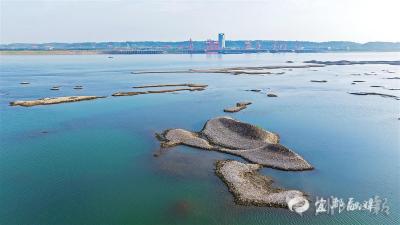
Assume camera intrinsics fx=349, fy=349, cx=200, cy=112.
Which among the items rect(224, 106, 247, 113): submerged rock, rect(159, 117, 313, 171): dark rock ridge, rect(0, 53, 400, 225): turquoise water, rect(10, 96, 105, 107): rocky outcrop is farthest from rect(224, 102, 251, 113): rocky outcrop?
rect(10, 96, 105, 107): rocky outcrop

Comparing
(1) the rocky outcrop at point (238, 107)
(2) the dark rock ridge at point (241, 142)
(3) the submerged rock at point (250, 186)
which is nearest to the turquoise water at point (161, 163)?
(3) the submerged rock at point (250, 186)

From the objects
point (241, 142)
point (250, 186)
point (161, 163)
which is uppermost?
point (241, 142)

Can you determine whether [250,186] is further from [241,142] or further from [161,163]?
[241,142]

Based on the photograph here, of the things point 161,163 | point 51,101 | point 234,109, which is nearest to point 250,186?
point 161,163

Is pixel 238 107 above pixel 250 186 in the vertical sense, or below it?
above

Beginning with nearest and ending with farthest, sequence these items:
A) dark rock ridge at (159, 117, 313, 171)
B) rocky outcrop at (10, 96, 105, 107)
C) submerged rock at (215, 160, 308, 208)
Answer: submerged rock at (215, 160, 308, 208), dark rock ridge at (159, 117, 313, 171), rocky outcrop at (10, 96, 105, 107)

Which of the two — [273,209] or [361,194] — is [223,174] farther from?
[361,194]

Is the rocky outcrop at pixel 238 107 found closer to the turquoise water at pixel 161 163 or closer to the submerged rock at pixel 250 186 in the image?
the turquoise water at pixel 161 163

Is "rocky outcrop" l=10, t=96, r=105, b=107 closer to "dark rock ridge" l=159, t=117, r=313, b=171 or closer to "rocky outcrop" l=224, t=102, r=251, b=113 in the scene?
"rocky outcrop" l=224, t=102, r=251, b=113
